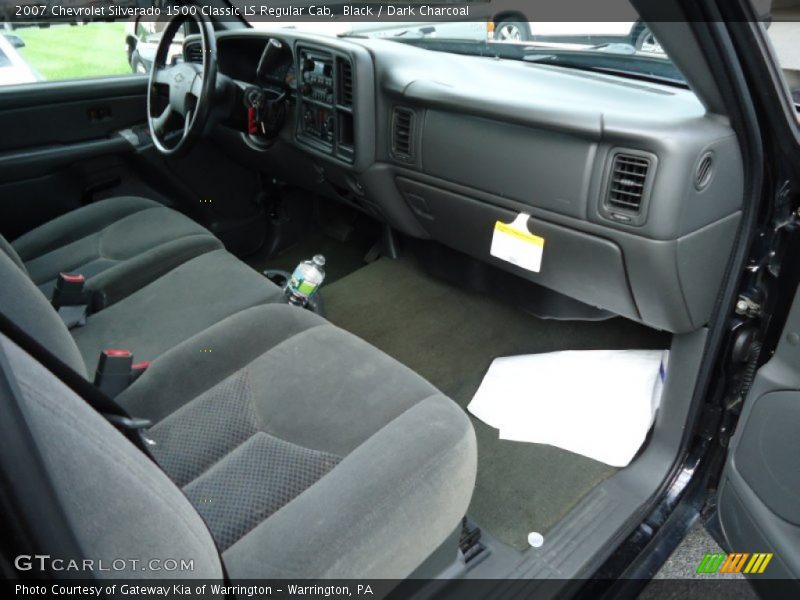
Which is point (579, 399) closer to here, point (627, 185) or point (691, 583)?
point (691, 583)

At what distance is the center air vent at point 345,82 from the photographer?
71.3 inches

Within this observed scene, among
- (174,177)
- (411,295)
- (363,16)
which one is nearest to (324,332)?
(411,295)

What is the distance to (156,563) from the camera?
580 mm

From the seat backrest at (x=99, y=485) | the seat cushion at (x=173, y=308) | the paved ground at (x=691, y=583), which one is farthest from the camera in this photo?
the seat cushion at (x=173, y=308)

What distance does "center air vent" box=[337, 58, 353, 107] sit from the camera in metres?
1.81

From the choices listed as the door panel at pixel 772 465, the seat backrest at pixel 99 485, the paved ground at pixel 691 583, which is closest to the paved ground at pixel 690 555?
the paved ground at pixel 691 583

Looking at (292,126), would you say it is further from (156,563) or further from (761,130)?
Answer: (156,563)

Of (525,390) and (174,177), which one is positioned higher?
(174,177)

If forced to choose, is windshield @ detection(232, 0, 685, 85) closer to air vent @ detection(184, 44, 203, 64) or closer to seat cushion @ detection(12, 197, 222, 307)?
air vent @ detection(184, 44, 203, 64)

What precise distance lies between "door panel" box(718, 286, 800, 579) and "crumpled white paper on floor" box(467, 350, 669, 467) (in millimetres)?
368

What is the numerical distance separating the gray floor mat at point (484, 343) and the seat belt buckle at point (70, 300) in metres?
0.95

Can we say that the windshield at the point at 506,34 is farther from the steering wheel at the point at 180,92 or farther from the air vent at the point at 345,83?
the steering wheel at the point at 180,92

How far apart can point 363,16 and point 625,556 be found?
177cm

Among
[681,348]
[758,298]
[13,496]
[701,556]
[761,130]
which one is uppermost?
[761,130]
